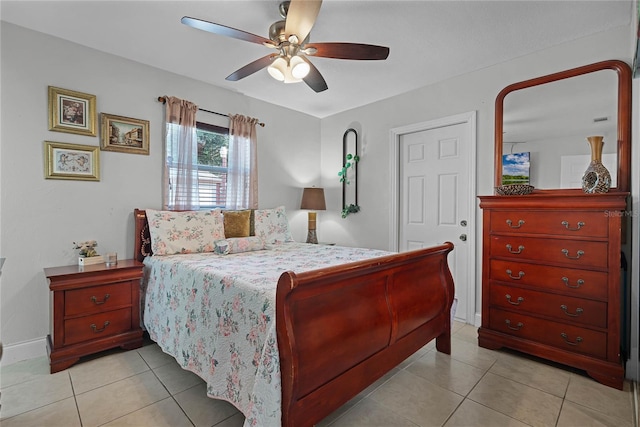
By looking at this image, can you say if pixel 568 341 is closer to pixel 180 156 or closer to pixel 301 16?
pixel 301 16

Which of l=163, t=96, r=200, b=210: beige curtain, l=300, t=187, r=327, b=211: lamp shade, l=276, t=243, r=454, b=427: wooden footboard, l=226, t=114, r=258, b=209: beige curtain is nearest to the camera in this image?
l=276, t=243, r=454, b=427: wooden footboard

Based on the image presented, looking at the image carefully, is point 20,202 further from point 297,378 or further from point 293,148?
point 293,148

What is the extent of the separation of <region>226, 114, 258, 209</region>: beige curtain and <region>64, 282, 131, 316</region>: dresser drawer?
139 centimetres

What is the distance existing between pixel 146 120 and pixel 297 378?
2.77m

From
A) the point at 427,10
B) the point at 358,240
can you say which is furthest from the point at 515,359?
the point at 427,10

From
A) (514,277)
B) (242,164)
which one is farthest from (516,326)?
(242,164)

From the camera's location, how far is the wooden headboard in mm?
2787

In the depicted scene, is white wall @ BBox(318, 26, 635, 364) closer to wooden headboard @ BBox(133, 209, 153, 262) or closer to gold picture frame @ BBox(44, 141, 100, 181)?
wooden headboard @ BBox(133, 209, 153, 262)

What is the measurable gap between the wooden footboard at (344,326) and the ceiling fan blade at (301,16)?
1391 mm

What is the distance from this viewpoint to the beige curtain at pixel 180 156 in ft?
9.97

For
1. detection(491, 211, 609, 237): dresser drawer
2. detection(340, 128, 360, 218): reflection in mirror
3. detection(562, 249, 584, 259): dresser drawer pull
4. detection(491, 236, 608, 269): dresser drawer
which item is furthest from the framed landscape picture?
detection(340, 128, 360, 218): reflection in mirror

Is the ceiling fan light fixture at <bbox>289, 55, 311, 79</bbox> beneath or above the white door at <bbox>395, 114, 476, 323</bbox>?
above

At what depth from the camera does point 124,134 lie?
110 inches

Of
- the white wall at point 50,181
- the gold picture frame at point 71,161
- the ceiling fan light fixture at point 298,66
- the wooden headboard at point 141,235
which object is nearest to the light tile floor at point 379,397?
the white wall at point 50,181
